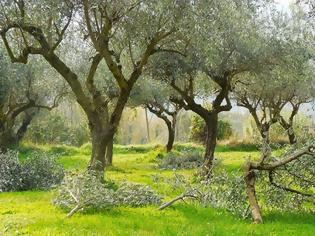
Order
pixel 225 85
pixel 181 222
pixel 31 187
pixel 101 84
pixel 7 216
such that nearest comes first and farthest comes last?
pixel 181 222 → pixel 7 216 → pixel 31 187 → pixel 225 85 → pixel 101 84

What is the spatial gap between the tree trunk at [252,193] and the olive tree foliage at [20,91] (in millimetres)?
23034

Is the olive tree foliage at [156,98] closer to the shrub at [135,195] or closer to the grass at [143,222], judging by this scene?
the shrub at [135,195]

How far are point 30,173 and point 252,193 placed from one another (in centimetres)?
1088

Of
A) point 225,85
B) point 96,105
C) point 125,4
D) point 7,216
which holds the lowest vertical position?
point 7,216

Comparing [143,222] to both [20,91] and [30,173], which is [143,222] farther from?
[20,91]

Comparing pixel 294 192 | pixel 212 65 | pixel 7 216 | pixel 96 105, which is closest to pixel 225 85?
pixel 212 65

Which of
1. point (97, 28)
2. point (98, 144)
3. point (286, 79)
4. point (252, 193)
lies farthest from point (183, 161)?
A: point (252, 193)

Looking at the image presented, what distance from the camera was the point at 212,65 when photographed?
83.5ft

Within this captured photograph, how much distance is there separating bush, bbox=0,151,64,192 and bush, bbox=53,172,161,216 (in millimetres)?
5660

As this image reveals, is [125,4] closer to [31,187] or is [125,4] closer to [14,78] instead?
[31,187]

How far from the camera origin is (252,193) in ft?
43.3

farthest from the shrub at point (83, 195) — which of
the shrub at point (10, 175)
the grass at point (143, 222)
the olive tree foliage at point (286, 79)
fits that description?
the olive tree foliage at point (286, 79)

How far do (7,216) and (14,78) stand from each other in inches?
937

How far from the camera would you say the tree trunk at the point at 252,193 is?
12.8 metres
